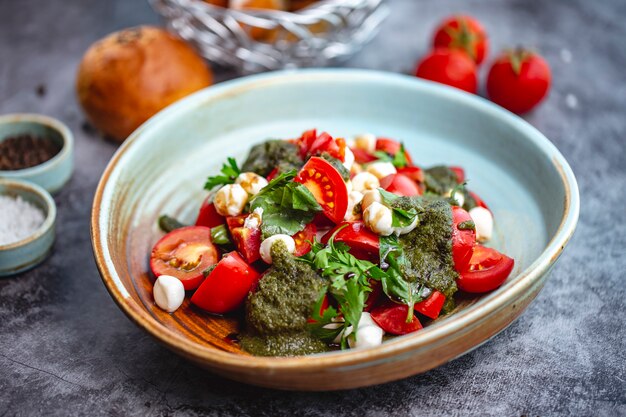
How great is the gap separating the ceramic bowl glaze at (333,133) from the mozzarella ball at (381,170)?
40 centimetres

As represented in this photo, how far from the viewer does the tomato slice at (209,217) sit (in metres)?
1.85

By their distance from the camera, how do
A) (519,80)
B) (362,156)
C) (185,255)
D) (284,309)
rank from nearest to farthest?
1. (284,309)
2. (185,255)
3. (362,156)
4. (519,80)

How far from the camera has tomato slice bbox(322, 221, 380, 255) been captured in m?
1.61

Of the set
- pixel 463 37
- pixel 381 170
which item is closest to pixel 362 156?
pixel 381 170

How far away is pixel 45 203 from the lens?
6.88 feet

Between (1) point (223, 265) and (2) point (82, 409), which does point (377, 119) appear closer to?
(1) point (223, 265)

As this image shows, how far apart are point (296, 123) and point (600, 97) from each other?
59.0 inches

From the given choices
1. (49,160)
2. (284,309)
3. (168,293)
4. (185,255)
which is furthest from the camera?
(49,160)

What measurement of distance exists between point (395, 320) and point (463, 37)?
175cm

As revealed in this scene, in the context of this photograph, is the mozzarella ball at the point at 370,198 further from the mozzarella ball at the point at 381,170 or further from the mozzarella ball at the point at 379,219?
the mozzarella ball at the point at 381,170

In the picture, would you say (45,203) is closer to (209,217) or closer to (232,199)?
(209,217)

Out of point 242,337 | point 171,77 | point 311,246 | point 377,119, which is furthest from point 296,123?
point 242,337

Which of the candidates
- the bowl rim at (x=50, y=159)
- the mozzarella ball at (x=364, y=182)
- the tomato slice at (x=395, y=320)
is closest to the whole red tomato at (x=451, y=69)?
the mozzarella ball at (x=364, y=182)

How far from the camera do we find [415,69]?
3115 millimetres
